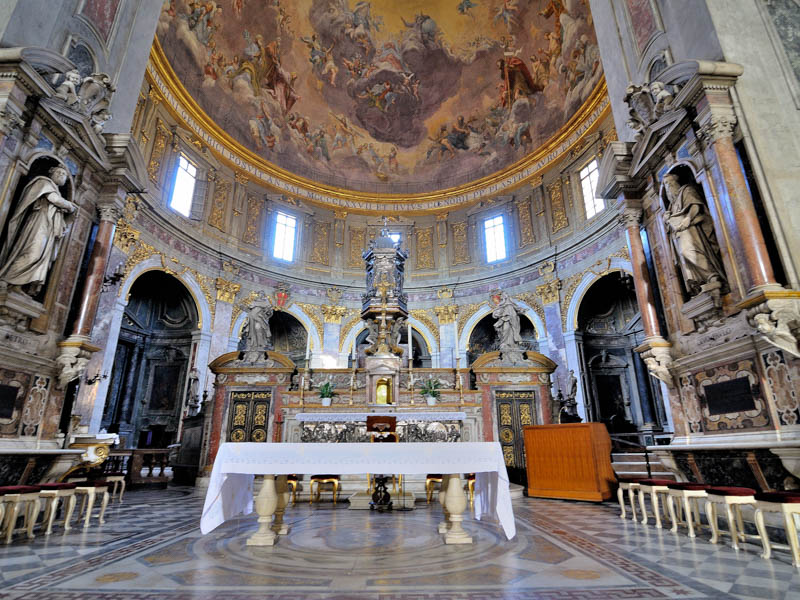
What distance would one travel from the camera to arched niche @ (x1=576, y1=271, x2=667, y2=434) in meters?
14.7

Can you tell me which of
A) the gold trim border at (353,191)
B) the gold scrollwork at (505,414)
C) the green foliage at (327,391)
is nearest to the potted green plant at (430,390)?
the gold scrollwork at (505,414)

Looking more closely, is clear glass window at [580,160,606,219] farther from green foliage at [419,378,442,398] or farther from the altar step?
the altar step

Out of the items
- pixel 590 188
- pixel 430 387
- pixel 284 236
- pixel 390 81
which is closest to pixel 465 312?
pixel 590 188

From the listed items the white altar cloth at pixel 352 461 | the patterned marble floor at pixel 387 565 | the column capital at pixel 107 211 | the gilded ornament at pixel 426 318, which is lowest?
the patterned marble floor at pixel 387 565

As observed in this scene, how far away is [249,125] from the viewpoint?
18.6m

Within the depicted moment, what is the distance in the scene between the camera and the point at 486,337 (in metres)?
19.5

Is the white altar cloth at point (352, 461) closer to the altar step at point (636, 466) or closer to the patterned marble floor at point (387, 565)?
the patterned marble floor at point (387, 565)

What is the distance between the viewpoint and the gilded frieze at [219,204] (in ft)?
54.9

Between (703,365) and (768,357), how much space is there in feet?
3.36

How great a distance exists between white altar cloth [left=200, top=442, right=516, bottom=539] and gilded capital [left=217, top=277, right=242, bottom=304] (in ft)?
41.5

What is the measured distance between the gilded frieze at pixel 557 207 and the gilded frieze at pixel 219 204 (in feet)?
41.6

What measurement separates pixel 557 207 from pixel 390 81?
10.3 meters

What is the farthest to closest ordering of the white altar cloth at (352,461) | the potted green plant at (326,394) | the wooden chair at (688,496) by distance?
the potted green plant at (326,394)
the wooden chair at (688,496)
the white altar cloth at (352,461)

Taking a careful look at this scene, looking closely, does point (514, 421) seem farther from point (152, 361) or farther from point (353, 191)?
point (353, 191)
